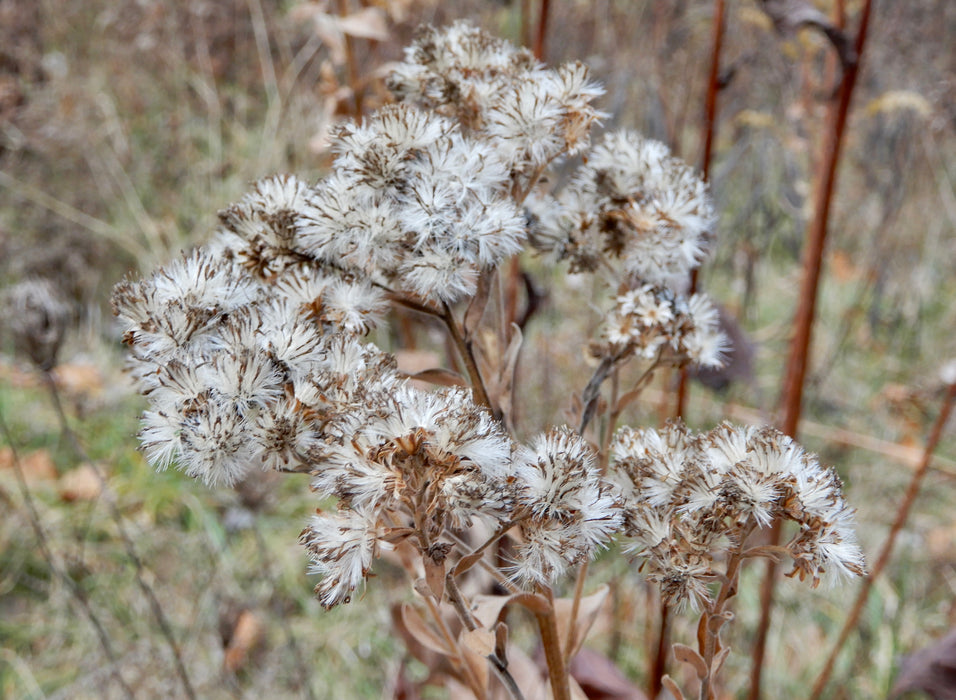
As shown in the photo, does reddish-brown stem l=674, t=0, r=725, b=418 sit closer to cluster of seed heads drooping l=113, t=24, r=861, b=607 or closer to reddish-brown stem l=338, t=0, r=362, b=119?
cluster of seed heads drooping l=113, t=24, r=861, b=607

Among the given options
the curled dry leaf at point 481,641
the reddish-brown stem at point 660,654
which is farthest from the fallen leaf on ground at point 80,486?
the curled dry leaf at point 481,641

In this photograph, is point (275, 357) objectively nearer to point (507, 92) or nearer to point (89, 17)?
point (507, 92)

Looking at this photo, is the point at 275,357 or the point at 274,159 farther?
the point at 274,159

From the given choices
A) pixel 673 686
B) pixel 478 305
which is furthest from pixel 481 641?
pixel 478 305

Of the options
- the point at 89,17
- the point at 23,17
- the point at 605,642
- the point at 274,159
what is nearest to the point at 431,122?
the point at 605,642

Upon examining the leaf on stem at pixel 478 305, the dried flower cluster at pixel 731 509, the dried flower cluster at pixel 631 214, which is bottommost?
the dried flower cluster at pixel 731 509

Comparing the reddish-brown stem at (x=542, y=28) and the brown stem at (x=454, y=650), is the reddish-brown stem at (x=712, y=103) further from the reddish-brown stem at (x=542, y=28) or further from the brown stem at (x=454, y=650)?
the brown stem at (x=454, y=650)
